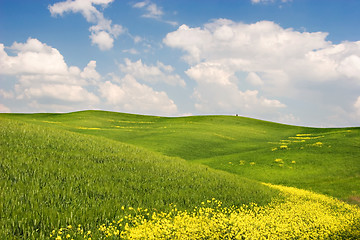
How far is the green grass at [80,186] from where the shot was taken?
9.78 m

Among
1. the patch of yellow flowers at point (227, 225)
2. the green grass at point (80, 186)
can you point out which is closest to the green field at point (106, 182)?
the green grass at point (80, 186)

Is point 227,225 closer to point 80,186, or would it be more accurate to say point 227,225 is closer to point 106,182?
point 106,182

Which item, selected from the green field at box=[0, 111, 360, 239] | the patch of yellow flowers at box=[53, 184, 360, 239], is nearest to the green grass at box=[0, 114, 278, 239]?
the green field at box=[0, 111, 360, 239]

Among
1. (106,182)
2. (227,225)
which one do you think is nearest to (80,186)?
(106,182)

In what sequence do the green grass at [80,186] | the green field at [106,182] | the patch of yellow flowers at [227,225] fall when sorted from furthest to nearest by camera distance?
the green field at [106,182] < the green grass at [80,186] < the patch of yellow flowers at [227,225]

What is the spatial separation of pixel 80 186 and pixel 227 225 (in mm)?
7213

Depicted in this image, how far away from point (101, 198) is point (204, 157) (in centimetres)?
3012

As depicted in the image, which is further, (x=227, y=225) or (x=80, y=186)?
(x=80, y=186)

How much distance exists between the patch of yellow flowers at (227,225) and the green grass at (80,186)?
0.83m

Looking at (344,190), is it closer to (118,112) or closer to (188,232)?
(188,232)

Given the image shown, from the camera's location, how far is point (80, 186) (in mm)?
13367

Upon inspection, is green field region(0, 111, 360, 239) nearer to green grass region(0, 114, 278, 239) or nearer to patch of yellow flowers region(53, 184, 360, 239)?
green grass region(0, 114, 278, 239)

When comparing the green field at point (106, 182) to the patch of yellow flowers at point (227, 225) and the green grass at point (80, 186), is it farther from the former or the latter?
the patch of yellow flowers at point (227, 225)

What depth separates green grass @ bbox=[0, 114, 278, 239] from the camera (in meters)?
9.78
